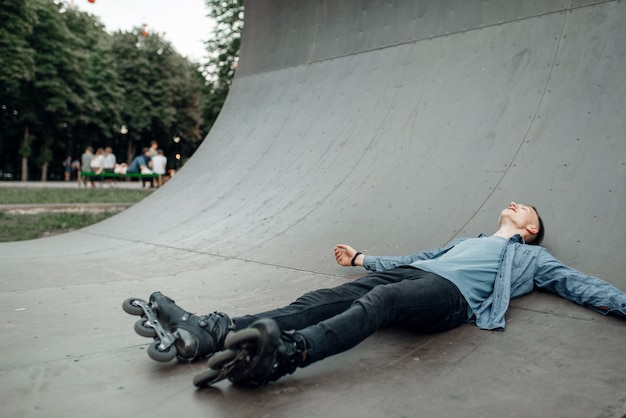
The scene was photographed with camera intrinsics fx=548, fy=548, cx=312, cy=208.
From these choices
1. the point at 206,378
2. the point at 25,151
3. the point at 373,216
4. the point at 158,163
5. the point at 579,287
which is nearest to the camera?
the point at 206,378

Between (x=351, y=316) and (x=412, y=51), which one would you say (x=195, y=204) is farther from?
(x=351, y=316)

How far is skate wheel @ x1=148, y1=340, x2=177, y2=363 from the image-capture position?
2.35 metres

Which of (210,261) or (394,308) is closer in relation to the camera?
(394,308)

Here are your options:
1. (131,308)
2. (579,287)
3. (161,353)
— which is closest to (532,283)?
(579,287)

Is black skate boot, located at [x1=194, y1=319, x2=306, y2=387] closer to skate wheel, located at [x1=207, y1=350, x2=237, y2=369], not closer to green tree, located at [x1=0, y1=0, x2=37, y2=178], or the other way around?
skate wheel, located at [x1=207, y1=350, x2=237, y2=369]

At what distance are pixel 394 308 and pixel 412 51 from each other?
13.6 feet

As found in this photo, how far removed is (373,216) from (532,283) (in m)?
1.78

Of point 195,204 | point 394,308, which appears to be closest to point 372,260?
point 394,308

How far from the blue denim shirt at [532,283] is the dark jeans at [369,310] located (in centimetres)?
19

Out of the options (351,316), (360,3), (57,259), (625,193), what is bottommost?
(57,259)

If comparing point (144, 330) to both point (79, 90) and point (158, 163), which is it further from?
point (79, 90)

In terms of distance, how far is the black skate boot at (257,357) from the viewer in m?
1.96

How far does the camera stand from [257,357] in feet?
6.47

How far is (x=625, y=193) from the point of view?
3.55 meters
